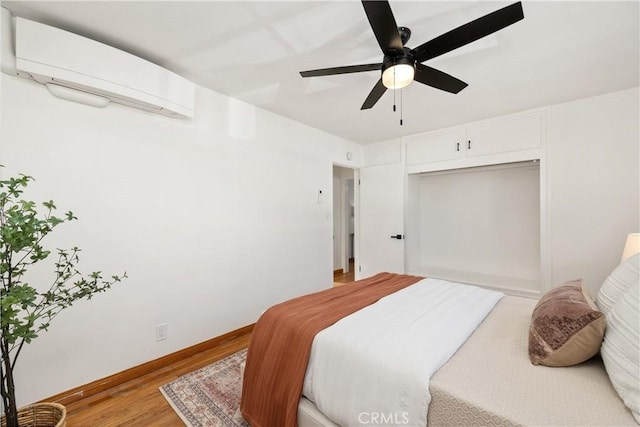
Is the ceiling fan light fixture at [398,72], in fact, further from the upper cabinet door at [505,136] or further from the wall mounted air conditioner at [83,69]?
the upper cabinet door at [505,136]

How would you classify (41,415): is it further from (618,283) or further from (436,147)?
(436,147)

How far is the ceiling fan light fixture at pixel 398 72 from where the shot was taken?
1.58 m

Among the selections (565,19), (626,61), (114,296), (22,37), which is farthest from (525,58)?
(114,296)

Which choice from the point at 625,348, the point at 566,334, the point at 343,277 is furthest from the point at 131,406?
the point at 343,277

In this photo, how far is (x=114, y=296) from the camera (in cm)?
204

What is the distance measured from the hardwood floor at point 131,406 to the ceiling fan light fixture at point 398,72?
2466mm

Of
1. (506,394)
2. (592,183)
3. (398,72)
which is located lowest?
(506,394)

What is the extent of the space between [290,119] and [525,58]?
2335mm

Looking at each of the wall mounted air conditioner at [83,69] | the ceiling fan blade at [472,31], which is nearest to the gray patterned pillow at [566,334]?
the ceiling fan blade at [472,31]

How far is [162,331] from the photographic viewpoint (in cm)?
228

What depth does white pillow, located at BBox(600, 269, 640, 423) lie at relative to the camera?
0.88 metres

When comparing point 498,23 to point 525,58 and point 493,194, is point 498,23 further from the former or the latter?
point 493,194

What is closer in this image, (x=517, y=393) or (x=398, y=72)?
(x=517, y=393)

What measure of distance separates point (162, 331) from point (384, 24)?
2.68 metres
